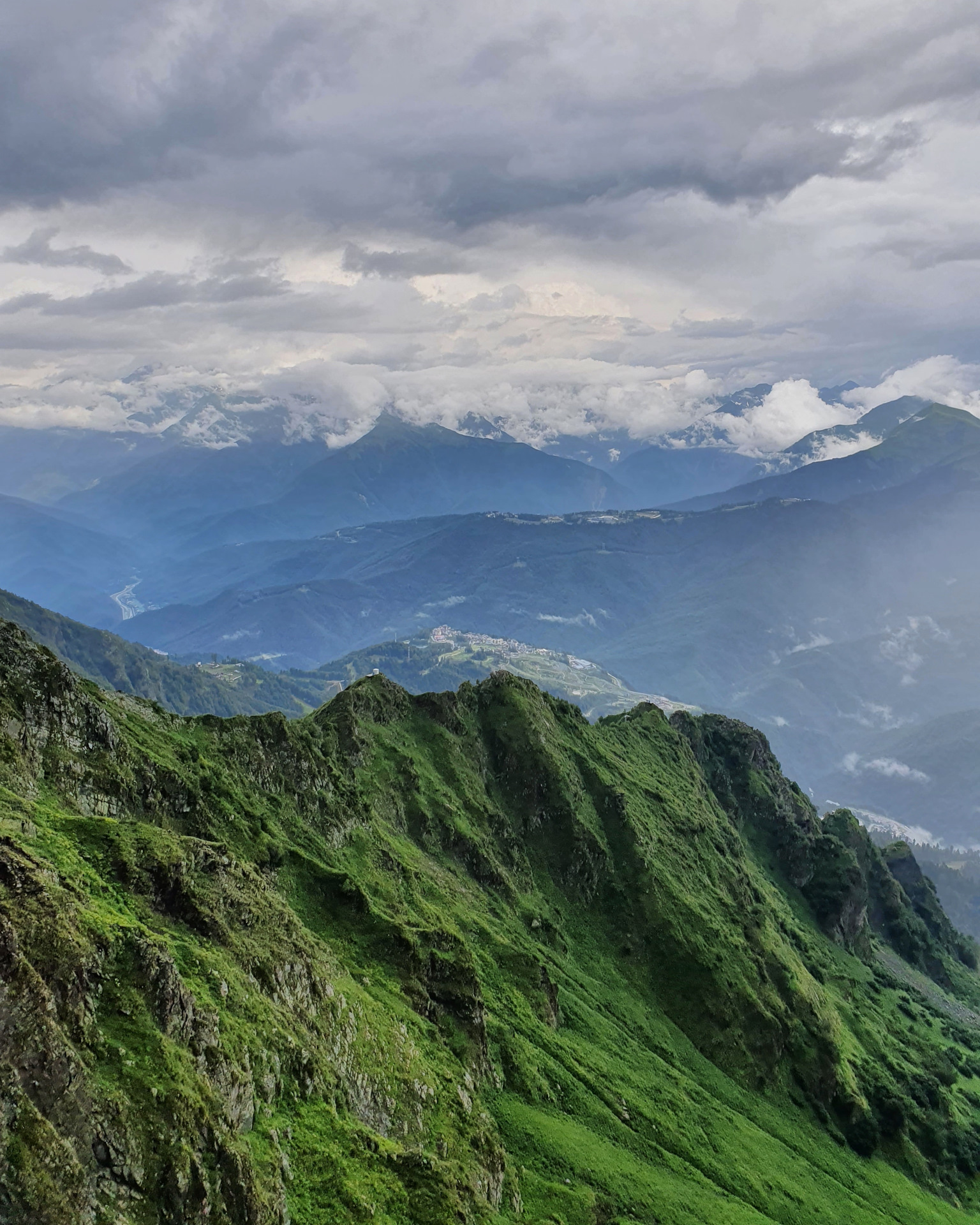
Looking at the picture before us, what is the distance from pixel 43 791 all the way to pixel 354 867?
4866 centimetres

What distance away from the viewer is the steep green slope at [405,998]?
45.8 meters

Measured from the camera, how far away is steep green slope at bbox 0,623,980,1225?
1802 inches

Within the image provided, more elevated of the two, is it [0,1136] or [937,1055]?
[937,1055]

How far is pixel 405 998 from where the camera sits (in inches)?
3445

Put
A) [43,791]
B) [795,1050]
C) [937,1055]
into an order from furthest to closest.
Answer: [937,1055], [795,1050], [43,791]

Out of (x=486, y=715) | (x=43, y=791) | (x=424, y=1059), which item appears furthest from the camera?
(x=486, y=715)

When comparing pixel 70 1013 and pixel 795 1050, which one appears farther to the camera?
pixel 795 1050

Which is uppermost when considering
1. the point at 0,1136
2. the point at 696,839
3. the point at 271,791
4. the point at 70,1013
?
the point at 696,839

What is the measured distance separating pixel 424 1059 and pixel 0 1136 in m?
51.2

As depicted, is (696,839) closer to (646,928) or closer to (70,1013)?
(646,928)

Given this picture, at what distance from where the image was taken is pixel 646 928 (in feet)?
512

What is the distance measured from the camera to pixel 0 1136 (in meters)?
35.8

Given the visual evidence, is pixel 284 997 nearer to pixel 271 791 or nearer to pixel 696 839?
pixel 271 791

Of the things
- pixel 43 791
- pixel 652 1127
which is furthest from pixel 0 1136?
pixel 652 1127
